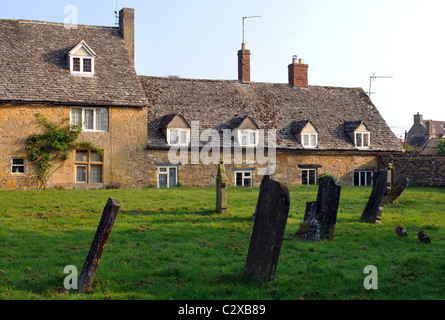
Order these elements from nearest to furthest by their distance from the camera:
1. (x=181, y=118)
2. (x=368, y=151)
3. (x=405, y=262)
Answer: (x=405, y=262) → (x=181, y=118) → (x=368, y=151)

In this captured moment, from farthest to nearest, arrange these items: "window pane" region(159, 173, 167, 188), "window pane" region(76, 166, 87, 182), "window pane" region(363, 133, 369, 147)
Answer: "window pane" region(363, 133, 369, 147)
"window pane" region(159, 173, 167, 188)
"window pane" region(76, 166, 87, 182)

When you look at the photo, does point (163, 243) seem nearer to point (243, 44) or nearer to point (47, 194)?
point (47, 194)

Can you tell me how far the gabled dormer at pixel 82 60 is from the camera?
30.4 meters

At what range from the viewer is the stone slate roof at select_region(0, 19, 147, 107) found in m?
28.3

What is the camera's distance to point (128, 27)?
3425 centimetres

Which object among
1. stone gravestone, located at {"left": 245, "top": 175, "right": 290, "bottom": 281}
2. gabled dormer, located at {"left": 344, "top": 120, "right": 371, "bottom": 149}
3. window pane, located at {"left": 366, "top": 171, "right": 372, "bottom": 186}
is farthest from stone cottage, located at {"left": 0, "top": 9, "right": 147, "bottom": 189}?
stone gravestone, located at {"left": 245, "top": 175, "right": 290, "bottom": 281}

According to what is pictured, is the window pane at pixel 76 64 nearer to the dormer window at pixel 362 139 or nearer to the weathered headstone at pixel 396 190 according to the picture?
the dormer window at pixel 362 139

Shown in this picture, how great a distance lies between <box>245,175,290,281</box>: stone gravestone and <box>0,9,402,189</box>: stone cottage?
22191 millimetres

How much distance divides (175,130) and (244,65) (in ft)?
32.8

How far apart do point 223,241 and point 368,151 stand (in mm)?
26240

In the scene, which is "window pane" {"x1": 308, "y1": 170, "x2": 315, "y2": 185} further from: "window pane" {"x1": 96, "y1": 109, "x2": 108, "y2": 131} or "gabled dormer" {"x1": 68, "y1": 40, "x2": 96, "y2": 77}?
"gabled dormer" {"x1": 68, "y1": 40, "x2": 96, "y2": 77}

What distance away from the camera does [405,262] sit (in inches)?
395

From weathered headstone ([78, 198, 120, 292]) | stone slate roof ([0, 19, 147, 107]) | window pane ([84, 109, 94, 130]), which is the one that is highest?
stone slate roof ([0, 19, 147, 107])
